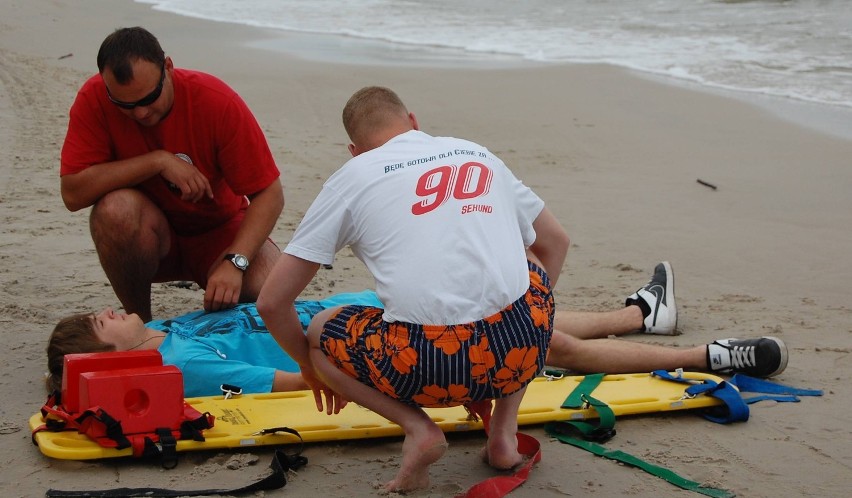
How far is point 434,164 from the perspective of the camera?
2.85 metres

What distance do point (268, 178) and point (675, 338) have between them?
1931mm

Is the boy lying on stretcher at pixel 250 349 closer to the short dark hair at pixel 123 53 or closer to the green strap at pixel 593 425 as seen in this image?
the green strap at pixel 593 425

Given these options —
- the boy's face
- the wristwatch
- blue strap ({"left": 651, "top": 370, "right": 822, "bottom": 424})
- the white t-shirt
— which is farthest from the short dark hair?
blue strap ({"left": 651, "top": 370, "right": 822, "bottom": 424})

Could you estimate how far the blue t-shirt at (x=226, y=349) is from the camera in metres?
3.74

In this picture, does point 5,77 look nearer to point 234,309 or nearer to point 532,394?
point 234,309

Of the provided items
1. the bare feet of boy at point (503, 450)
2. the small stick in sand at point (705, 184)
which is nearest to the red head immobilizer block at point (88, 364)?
Answer: the bare feet of boy at point (503, 450)

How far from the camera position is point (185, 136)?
164 inches

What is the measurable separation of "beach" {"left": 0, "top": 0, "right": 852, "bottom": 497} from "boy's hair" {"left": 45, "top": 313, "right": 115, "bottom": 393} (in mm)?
163

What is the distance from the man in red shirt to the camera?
4.10 metres

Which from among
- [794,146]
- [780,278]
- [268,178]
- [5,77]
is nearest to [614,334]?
[780,278]

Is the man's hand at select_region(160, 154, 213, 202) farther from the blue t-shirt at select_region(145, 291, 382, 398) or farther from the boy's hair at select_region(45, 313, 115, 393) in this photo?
the boy's hair at select_region(45, 313, 115, 393)

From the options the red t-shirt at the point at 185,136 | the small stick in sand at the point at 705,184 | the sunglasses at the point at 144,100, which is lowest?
the small stick in sand at the point at 705,184

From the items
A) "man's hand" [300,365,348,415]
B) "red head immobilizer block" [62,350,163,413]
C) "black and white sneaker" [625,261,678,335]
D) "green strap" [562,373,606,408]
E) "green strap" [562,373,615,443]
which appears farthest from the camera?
"black and white sneaker" [625,261,678,335]

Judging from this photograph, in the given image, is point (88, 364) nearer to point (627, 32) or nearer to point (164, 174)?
point (164, 174)
